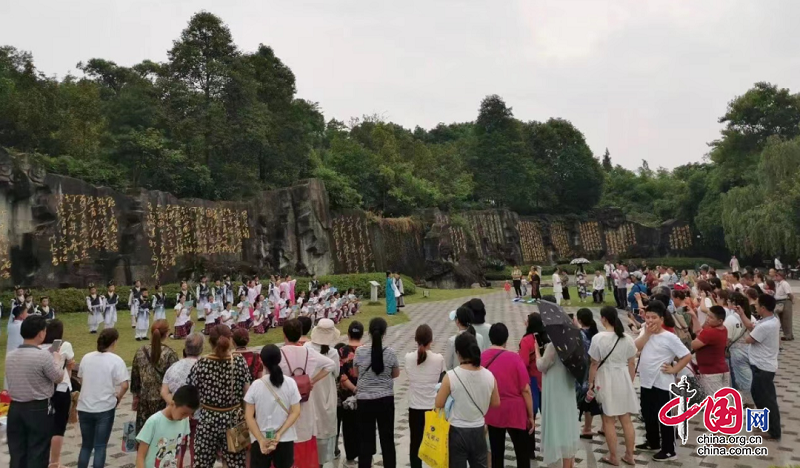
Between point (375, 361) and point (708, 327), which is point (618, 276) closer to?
point (708, 327)

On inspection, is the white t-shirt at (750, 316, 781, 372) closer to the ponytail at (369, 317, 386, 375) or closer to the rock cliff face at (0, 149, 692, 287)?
the ponytail at (369, 317, 386, 375)

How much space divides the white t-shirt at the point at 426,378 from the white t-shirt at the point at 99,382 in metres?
2.45

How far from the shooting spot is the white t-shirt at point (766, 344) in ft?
17.8

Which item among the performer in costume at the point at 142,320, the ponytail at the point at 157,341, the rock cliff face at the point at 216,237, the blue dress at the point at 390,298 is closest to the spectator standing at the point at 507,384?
the ponytail at the point at 157,341

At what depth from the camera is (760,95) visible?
35.3 metres

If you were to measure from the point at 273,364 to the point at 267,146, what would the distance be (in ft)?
83.9

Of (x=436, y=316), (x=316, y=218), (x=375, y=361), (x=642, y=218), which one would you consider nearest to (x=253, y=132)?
(x=316, y=218)

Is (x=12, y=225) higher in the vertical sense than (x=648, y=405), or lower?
higher

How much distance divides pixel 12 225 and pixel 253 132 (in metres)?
12.1

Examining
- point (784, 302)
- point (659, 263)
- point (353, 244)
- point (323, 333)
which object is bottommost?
point (659, 263)

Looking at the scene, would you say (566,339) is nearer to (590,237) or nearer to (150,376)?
(150,376)

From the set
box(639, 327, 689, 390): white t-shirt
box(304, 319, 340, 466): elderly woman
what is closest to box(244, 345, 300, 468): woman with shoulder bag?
Result: box(304, 319, 340, 466): elderly woman

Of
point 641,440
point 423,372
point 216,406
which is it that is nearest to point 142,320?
point 216,406

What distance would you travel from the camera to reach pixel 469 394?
3.54 meters
